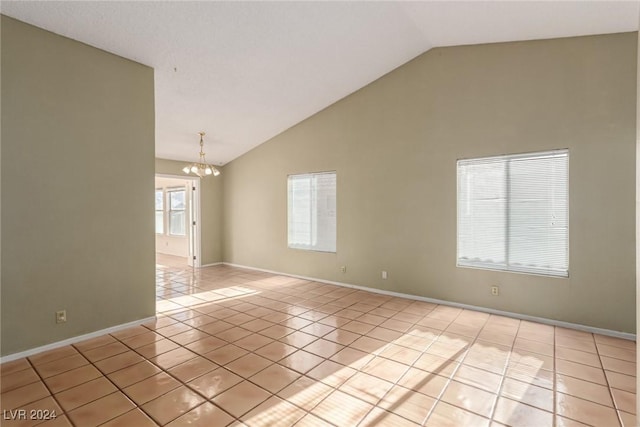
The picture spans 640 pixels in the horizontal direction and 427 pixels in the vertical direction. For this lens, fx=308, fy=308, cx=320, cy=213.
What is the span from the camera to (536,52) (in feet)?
11.8

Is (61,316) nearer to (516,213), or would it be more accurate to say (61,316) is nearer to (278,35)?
(278,35)

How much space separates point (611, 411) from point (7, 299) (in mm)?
4708

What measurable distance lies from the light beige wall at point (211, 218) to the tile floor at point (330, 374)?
3.51 m

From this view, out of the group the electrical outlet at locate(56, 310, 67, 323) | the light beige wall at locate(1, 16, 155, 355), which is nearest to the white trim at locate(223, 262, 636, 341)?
the light beige wall at locate(1, 16, 155, 355)

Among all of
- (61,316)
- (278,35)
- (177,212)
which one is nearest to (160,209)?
(177,212)

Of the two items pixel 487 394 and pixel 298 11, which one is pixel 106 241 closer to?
pixel 298 11

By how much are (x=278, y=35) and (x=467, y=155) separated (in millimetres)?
2761

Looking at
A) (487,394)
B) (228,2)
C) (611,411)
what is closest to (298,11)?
(228,2)

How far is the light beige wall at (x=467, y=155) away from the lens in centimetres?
322

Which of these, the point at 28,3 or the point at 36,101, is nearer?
the point at 28,3

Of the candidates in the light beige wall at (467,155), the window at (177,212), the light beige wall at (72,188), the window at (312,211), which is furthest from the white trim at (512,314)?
the window at (177,212)

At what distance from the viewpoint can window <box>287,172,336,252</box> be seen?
550 centimetres

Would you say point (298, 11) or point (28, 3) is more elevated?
point (298, 11)

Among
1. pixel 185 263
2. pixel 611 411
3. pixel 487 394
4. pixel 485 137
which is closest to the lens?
pixel 611 411
